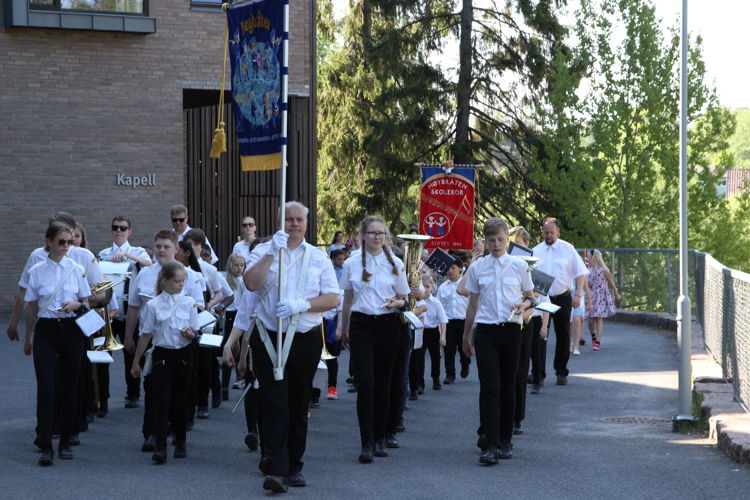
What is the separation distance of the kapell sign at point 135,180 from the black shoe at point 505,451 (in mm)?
17494

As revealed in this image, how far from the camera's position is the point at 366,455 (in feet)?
30.6

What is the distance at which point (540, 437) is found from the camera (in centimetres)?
1071

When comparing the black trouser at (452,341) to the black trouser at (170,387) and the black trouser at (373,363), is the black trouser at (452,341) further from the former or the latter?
the black trouser at (170,387)

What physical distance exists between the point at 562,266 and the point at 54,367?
6701mm

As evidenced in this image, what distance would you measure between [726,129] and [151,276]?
24636 mm

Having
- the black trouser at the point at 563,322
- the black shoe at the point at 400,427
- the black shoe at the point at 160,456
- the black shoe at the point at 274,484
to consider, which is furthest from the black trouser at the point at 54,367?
the black trouser at the point at 563,322

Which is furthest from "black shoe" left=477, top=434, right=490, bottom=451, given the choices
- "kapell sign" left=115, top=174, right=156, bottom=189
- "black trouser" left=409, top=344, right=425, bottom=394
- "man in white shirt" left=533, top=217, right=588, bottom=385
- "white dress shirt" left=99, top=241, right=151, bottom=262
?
"kapell sign" left=115, top=174, right=156, bottom=189

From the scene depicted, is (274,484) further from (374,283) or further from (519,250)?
(519,250)

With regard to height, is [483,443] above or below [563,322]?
below

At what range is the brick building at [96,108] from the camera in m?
25.1

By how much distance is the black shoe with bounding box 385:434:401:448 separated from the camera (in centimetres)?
1010

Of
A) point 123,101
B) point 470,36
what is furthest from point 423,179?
point 470,36

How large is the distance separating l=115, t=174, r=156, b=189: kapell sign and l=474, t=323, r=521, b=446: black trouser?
56.7 feet

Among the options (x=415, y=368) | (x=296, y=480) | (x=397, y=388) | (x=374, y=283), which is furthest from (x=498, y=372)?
(x=415, y=368)
